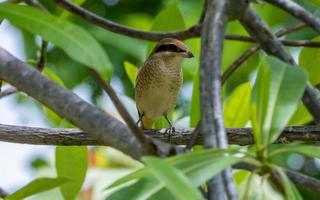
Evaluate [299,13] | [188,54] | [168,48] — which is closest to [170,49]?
[168,48]

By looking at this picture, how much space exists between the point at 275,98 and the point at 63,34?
46cm

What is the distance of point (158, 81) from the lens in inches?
176

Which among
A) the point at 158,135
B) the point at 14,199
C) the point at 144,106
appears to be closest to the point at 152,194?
the point at 14,199

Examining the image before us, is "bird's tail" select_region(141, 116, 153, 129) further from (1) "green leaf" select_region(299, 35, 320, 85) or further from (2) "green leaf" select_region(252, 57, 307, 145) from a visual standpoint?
(2) "green leaf" select_region(252, 57, 307, 145)

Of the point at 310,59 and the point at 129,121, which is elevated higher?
the point at 310,59

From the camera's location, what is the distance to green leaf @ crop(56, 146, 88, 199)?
2.51 meters

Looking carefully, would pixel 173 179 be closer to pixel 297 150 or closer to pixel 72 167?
pixel 297 150

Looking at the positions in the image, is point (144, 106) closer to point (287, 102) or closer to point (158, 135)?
point (158, 135)

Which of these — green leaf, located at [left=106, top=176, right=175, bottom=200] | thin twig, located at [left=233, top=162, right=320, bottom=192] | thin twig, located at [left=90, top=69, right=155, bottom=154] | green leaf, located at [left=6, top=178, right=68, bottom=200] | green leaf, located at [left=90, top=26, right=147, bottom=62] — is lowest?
green leaf, located at [left=6, top=178, right=68, bottom=200]

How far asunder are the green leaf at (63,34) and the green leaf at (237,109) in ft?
5.29

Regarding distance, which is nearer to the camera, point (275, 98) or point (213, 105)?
point (213, 105)

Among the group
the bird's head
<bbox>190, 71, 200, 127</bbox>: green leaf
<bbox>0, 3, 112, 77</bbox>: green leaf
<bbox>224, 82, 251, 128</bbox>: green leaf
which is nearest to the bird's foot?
<bbox>190, 71, 200, 127</bbox>: green leaf

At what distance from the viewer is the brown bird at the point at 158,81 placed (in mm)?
4352

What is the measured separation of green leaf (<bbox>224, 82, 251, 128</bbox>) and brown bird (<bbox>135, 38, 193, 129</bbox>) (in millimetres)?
1136
